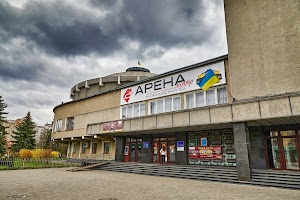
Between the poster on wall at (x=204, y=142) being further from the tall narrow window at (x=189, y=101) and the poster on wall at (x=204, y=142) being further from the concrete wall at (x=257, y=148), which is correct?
the concrete wall at (x=257, y=148)

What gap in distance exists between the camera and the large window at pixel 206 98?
15984 millimetres

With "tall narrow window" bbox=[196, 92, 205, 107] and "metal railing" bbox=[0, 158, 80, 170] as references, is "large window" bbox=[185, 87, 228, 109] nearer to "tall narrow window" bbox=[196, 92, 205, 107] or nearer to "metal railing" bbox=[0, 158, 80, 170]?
"tall narrow window" bbox=[196, 92, 205, 107]

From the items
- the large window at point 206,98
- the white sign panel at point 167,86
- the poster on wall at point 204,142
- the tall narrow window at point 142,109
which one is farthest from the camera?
the tall narrow window at point 142,109

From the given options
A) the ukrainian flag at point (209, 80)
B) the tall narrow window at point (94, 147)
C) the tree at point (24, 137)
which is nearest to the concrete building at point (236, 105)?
the ukrainian flag at point (209, 80)

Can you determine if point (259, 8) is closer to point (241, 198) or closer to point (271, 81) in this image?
point (271, 81)

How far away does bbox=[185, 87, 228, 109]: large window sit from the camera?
16.0 m

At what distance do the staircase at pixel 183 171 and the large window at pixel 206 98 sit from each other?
4969 millimetres

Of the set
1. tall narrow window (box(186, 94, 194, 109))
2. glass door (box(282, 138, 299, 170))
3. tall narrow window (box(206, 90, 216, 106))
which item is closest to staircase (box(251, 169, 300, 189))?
glass door (box(282, 138, 299, 170))

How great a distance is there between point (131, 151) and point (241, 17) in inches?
631

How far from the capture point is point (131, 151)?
72.0ft

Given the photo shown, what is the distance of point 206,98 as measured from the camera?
16.8 metres

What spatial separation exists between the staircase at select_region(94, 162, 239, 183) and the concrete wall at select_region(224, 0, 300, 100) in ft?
16.9

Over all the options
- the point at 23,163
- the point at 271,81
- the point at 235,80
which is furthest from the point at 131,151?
the point at 271,81

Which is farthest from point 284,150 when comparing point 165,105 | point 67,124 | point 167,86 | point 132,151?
point 67,124
